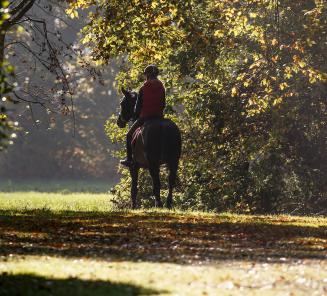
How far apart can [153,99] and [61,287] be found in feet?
44.4

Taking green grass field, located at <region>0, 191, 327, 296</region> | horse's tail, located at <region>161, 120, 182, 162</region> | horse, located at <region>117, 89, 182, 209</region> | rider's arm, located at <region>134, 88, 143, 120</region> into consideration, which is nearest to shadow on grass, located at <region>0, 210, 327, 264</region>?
green grass field, located at <region>0, 191, 327, 296</region>

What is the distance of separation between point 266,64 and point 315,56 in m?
2.60

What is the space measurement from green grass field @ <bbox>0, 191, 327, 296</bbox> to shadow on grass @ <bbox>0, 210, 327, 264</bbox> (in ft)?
0.05

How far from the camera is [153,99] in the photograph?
23250 mm

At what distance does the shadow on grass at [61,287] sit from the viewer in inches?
383

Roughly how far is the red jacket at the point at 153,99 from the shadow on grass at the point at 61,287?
42.3 ft

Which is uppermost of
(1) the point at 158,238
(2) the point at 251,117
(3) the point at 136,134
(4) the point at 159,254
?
(2) the point at 251,117

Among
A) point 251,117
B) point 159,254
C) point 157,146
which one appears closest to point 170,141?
point 157,146

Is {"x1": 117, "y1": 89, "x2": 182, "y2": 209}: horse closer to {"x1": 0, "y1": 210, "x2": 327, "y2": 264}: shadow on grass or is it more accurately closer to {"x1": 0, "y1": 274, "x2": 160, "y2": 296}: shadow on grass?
{"x1": 0, "y1": 210, "x2": 327, "y2": 264}: shadow on grass

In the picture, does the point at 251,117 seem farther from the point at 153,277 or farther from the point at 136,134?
the point at 153,277

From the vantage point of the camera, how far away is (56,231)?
16.8 metres

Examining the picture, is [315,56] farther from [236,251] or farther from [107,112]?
[107,112]

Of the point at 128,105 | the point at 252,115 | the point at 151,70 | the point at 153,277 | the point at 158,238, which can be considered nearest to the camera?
the point at 153,277

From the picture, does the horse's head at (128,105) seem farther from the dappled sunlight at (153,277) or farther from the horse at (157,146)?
the dappled sunlight at (153,277)
